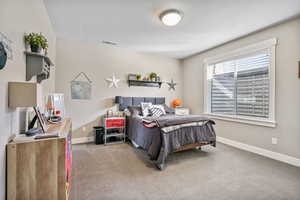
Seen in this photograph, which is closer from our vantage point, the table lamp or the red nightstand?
the table lamp

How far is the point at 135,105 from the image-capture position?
4.30 m

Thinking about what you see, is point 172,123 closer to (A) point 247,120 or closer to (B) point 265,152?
(A) point 247,120

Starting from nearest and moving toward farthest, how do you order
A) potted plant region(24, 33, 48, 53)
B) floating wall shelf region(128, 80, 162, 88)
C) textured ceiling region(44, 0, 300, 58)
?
potted plant region(24, 33, 48, 53) < textured ceiling region(44, 0, 300, 58) < floating wall shelf region(128, 80, 162, 88)

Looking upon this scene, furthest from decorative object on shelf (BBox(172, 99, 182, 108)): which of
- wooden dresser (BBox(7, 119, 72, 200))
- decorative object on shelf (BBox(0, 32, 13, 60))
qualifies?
decorative object on shelf (BBox(0, 32, 13, 60))

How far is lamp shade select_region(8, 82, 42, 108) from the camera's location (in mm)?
1182

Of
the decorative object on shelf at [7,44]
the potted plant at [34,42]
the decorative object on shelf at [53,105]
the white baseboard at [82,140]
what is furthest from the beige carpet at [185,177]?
the potted plant at [34,42]

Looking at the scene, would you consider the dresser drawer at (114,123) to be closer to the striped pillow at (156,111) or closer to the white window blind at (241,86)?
the striped pillow at (156,111)

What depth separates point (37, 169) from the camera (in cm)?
116

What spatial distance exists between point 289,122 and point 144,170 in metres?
2.77

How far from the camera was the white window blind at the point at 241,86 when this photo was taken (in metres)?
3.03

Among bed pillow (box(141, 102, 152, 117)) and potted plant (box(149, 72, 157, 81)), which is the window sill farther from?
potted plant (box(149, 72, 157, 81))

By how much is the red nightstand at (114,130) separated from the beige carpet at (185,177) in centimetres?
75

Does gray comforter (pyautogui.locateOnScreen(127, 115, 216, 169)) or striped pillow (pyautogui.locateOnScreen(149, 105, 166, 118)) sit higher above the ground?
striped pillow (pyautogui.locateOnScreen(149, 105, 166, 118))

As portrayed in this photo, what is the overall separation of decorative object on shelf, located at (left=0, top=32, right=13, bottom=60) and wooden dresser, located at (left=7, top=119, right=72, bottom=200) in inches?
28.6
